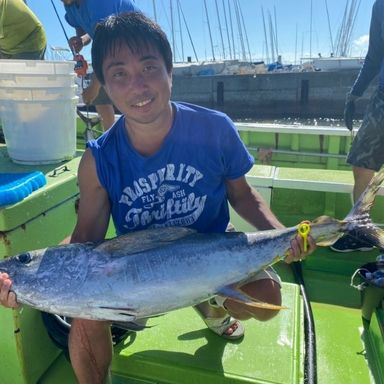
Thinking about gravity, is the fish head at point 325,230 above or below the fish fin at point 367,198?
below

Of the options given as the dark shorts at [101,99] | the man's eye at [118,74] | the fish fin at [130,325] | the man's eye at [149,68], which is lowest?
the fish fin at [130,325]

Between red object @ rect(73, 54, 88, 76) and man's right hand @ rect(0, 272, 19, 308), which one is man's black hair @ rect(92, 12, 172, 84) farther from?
red object @ rect(73, 54, 88, 76)

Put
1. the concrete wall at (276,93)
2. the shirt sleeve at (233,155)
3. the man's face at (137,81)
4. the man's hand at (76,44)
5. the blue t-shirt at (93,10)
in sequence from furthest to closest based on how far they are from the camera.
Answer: the concrete wall at (276,93), the man's hand at (76,44), the blue t-shirt at (93,10), the shirt sleeve at (233,155), the man's face at (137,81)

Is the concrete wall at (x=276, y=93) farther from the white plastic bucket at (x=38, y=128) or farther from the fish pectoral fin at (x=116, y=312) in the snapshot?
the fish pectoral fin at (x=116, y=312)

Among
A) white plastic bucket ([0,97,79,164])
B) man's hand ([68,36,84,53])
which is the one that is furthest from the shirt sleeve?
man's hand ([68,36,84,53])

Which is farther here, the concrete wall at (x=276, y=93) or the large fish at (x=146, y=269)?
the concrete wall at (x=276, y=93)

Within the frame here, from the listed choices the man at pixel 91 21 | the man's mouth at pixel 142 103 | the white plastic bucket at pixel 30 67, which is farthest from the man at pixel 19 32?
the man's mouth at pixel 142 103

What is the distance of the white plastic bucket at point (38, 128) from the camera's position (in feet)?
7.00

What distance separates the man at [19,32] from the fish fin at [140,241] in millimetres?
3237

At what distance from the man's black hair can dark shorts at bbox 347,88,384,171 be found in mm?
1835

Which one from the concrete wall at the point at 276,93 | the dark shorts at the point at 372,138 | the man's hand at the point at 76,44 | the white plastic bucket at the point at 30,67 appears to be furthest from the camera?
the concrete wall at the point at 276,93

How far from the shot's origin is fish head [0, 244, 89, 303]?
148 centimetres

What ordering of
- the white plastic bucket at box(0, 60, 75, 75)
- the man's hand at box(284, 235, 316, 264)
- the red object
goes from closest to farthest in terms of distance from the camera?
1. the man's hand at box(284, 235, 316, 264)
2. the white plastic bucket at box(0, 60, 75, 75)
3. the red object

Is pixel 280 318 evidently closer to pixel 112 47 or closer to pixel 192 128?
pixel 192 128
